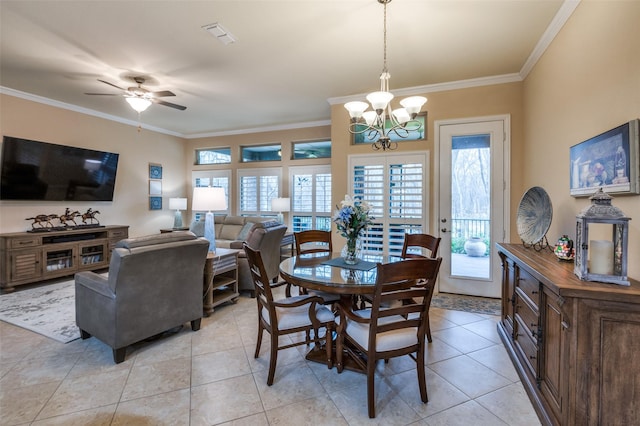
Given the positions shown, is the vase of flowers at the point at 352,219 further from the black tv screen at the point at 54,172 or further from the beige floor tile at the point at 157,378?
the black tv screen at the point at 54,172

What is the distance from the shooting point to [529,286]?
199 centimetres

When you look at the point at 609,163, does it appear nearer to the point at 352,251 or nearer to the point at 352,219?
the point at 352,219

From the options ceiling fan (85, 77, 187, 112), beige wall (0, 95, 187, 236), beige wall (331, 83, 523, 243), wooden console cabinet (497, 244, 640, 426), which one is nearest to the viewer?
wooden console cabinet (497, 244, 640, 426)

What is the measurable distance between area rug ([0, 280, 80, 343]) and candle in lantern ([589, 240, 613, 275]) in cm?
404

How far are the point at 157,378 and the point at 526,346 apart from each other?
2.72 m

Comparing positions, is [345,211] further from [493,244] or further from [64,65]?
[64,65]

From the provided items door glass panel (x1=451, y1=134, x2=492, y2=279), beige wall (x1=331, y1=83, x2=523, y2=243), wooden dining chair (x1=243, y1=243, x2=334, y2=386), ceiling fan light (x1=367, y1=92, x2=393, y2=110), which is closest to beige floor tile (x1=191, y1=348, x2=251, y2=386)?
wooden dining chair (x1=243, y1=243, x2=334, y2=386)

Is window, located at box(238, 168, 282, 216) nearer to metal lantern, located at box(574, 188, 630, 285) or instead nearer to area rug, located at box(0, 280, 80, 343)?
area rug, located at box(0, 280, 80, 343)

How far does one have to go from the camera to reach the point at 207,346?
8.59 feet

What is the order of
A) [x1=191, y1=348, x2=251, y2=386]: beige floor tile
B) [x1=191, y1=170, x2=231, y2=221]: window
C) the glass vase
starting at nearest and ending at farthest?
[x1=191, y1=348, x2=251, y2=386]: beige floor tile, the glass vase, [x1=191, y1=170, x2=231, y2=221]: window

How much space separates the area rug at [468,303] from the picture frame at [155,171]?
239 inches

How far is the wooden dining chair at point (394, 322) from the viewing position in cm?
170

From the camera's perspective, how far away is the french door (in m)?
3.75

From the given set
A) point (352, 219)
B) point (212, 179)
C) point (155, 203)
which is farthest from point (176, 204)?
point (352, 219)
